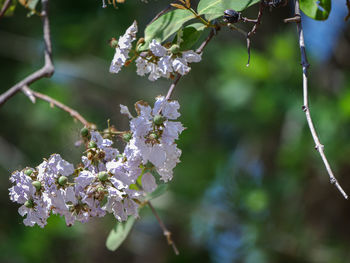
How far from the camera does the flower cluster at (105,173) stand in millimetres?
880

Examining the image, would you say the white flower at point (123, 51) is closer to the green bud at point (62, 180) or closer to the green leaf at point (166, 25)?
the green leaf at point (166, 25)

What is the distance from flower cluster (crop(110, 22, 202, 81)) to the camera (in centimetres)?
91

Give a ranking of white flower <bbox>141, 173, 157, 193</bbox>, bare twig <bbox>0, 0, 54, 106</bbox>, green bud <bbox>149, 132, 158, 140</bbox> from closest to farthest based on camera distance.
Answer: green bud <bbox>149, 132, 158, 140</bbox> → white flower <bbox>141, 173, 157, 193</bbox> → bare twig <bbox>0, 0, 54, 106</bbox>

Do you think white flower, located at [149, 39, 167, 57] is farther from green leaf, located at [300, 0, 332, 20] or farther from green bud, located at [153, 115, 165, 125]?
green leaf, located at [300, 0, 332, 20]

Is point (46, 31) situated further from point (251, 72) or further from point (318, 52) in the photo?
point (318, 52)

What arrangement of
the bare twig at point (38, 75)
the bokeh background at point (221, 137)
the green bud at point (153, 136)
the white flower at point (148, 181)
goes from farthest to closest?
the bokeh background at point (221, 137), the bare twig at point (38, 75), the white flower at point (148, 181), the green bud at point (153, 136)

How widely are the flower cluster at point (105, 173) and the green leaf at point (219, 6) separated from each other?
0.64ft

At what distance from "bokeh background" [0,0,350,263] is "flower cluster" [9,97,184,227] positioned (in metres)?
1.24

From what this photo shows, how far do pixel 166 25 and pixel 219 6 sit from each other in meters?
0.10

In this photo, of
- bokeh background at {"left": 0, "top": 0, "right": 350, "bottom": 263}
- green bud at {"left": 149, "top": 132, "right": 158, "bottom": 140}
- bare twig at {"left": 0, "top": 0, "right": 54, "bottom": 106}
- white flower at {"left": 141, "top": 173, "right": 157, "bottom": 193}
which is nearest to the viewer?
green bud at {"left": 149, "top": 132, "right": 158, "bottom": 140}

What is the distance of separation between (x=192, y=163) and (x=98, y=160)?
76.3 inches

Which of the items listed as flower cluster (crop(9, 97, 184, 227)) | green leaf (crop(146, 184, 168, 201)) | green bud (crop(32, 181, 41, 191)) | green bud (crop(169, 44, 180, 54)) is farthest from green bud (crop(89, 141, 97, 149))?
green leaf (crop(146, 184, 168, 201))

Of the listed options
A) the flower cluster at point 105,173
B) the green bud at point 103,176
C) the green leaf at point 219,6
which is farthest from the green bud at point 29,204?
the green leaf at point 219,6

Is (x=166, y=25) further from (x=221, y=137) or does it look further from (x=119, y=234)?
(x=221, y=137)
